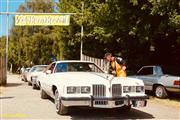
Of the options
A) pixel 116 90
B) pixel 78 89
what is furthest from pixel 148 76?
pixel 78 89

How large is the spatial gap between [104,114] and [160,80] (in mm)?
6599

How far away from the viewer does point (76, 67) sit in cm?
1407

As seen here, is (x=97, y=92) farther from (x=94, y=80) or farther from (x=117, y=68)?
(x=117, y=68)

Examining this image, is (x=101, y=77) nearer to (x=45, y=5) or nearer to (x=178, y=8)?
(x=178, y=8)

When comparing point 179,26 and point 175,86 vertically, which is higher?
point 179,26

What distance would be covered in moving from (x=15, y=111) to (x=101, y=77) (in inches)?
108

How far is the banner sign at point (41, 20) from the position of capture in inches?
1075

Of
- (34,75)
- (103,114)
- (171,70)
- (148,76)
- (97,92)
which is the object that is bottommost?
(103,114)

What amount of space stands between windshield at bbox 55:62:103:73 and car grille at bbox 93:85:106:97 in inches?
118

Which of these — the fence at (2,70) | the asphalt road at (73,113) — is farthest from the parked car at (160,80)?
the fence at (2,70)

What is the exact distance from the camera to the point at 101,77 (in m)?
11.6

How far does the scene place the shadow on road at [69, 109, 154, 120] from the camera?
11375 millimetres

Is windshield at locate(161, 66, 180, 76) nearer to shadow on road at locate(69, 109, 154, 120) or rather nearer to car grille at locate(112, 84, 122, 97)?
shadow on road at locate(69, 109, 154, 120)

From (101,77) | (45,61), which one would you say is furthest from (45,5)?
(101,77)
